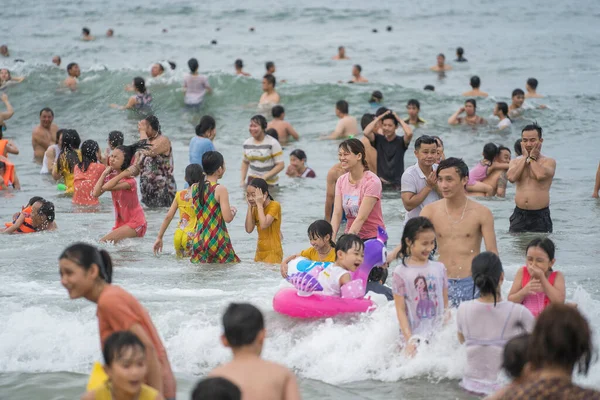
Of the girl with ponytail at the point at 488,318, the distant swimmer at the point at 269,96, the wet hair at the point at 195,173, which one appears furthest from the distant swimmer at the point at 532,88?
the girl with ponytail at the point at 488,318

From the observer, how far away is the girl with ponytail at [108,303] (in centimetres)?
442

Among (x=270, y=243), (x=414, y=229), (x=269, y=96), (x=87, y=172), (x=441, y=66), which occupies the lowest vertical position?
(x=270, y=243)

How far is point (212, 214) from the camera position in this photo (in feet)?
30.6

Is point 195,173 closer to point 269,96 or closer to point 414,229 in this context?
point 414,229

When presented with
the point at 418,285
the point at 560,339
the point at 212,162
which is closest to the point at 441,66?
the point at 212,162

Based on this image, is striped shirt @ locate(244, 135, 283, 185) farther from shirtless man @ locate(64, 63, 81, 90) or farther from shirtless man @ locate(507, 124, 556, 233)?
shirtless man @ locate(64, 63, 81, 90)

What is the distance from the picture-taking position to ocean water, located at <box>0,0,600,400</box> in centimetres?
703

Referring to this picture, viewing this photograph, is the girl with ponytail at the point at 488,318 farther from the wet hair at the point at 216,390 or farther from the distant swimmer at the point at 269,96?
the distant swimmer at the point at 269,96

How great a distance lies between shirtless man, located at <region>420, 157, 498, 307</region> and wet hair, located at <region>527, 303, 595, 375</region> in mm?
3194

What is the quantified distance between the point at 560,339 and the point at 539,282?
8.69 ft

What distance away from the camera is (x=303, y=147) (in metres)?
19.8

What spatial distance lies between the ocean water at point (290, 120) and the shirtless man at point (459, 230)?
0.56 metres

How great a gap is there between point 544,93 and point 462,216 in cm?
1869

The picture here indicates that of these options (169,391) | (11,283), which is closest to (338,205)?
(11,283)
